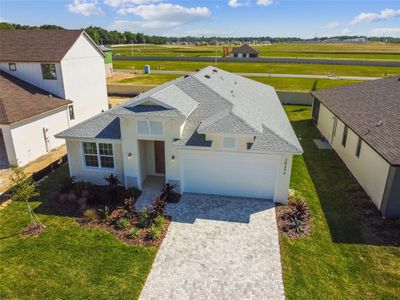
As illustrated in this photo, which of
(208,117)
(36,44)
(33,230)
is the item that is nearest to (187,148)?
(208,117)

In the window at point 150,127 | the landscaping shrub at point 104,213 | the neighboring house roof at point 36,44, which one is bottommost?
the landscaping shrub at point 104,213

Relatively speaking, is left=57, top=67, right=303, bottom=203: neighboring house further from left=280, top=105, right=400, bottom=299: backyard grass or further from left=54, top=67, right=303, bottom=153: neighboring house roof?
left=280, top=105, right=400, bottom=299: backyard grass

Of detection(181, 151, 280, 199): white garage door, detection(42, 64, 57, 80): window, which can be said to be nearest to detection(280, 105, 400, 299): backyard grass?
detection(181, 151, 280, 199): white garage door

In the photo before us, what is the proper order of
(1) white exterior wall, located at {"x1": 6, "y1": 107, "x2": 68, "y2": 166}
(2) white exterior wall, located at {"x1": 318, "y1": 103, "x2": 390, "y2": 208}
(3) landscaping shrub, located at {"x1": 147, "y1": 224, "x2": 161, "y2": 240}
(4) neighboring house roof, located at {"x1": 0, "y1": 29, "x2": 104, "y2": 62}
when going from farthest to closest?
1. (4) neighboring house roof, located at {"x1": 0, "y1": 29, "x2": 104, "y2": 62}
2. (1) white exterior wall, located at {"x1": 6, "y1": 107, "x2": 68, "y2": 166}
3. (2) white exterior wall, located at {"x1": 318, "y1": 103, "x2": 390, "y2": 208}
4. (3) landscaping shrub, located at {"x1": 147, "y1": 224, "x2": 161, "y2": 240}

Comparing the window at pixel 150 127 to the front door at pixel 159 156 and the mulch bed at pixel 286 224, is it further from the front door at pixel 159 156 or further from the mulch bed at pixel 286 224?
the mulch bed at pixel 286 224

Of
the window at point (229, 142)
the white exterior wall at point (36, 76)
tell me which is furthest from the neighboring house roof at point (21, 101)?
the window at point (229, 142)

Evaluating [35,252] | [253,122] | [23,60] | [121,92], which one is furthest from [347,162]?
[121,92]
